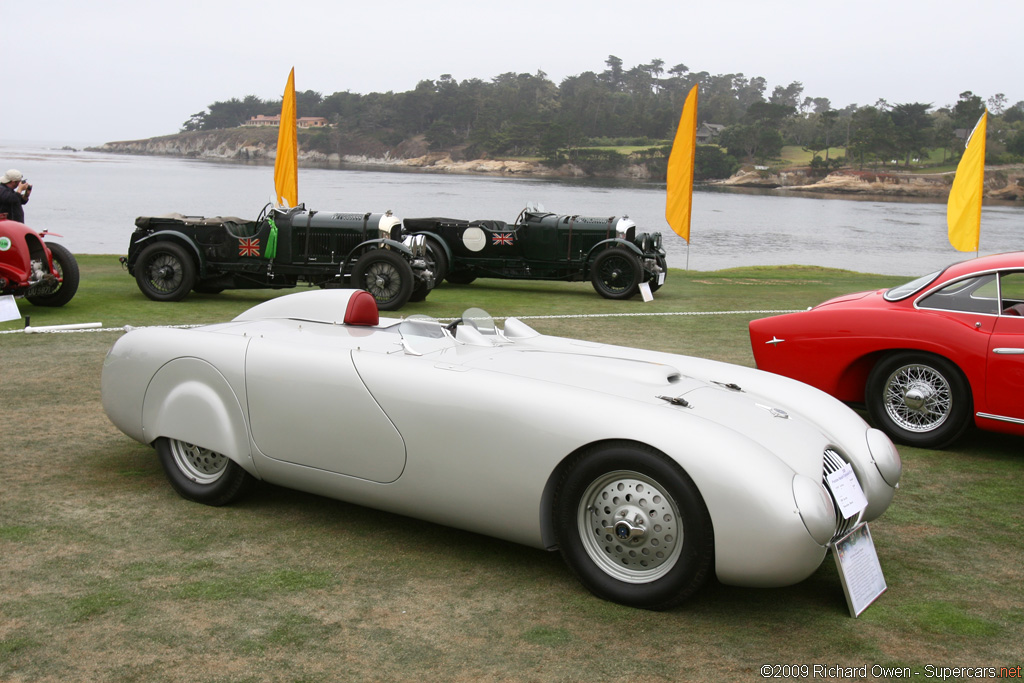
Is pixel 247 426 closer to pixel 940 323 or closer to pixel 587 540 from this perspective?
pixel 587 540

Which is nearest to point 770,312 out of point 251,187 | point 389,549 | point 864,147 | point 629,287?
point 629,287

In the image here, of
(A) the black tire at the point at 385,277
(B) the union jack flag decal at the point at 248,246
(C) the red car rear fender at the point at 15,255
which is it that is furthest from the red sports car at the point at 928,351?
(B) the union jack flag decal at the point at 248,246

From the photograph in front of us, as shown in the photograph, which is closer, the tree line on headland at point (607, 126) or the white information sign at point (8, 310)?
the white information sign at point (8, 310)

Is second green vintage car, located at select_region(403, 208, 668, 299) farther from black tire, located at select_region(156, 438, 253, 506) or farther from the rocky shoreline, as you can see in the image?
the rocky shoreline

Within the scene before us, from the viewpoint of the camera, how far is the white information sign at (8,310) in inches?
389

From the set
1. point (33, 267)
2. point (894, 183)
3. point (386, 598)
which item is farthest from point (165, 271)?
point (894, 183)

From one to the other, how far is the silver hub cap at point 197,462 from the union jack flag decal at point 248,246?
8833 mm

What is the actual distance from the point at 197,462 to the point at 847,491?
10.1ft

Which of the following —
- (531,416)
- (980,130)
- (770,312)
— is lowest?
(770,312)

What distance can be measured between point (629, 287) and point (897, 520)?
32.9ft

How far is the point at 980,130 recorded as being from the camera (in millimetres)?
17875

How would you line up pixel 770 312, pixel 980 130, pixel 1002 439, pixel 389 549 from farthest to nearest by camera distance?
pixel 980 130, pixel 770 312, pixel 1002 439, pixel 389 549

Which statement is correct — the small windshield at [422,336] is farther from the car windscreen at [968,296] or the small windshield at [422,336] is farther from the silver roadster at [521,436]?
the car windscreen at [968,296]

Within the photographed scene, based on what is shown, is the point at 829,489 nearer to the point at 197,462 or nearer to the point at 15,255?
the point at 197,462
